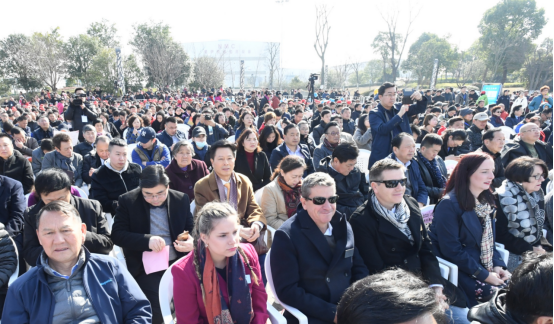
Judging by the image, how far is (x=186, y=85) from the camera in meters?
36.9

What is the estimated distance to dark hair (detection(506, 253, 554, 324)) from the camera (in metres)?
1.15

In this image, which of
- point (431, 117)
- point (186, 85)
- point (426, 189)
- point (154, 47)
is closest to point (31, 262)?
point (426, 189)

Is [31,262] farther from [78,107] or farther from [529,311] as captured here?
[78,107]

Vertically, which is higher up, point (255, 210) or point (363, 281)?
point (363, 281)

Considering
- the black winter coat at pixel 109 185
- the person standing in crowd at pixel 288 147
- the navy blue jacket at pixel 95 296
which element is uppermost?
the person standing in crowd at pixel 288 147

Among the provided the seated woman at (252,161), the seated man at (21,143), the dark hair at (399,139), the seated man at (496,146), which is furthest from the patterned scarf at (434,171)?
the seated man at (21,143)

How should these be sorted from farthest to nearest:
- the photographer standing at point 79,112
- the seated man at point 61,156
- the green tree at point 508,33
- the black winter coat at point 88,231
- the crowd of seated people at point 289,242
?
the green tree at point 508,33, the photographer standing at point 79,112, the seated man at point 61,156, the black winter coat at point 88,231, the crowd of seated people at point 289,242

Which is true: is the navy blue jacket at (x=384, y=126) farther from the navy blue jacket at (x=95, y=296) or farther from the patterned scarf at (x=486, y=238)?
the navy blue jacket at (x=95, y=296)

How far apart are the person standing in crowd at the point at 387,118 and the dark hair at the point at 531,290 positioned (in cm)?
317

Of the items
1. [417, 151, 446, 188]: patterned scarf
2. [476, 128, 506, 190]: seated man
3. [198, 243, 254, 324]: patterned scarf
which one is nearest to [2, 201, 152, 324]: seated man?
[198, 243, 254, 324]: patterned scarf

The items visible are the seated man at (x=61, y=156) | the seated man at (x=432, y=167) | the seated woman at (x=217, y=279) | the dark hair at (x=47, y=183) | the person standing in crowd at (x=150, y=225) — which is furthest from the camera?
the seated man at (x=61, y=156)

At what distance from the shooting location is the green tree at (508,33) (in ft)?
93.0

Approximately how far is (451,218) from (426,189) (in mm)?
1352

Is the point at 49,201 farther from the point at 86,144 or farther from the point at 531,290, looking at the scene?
the point at 86,144
